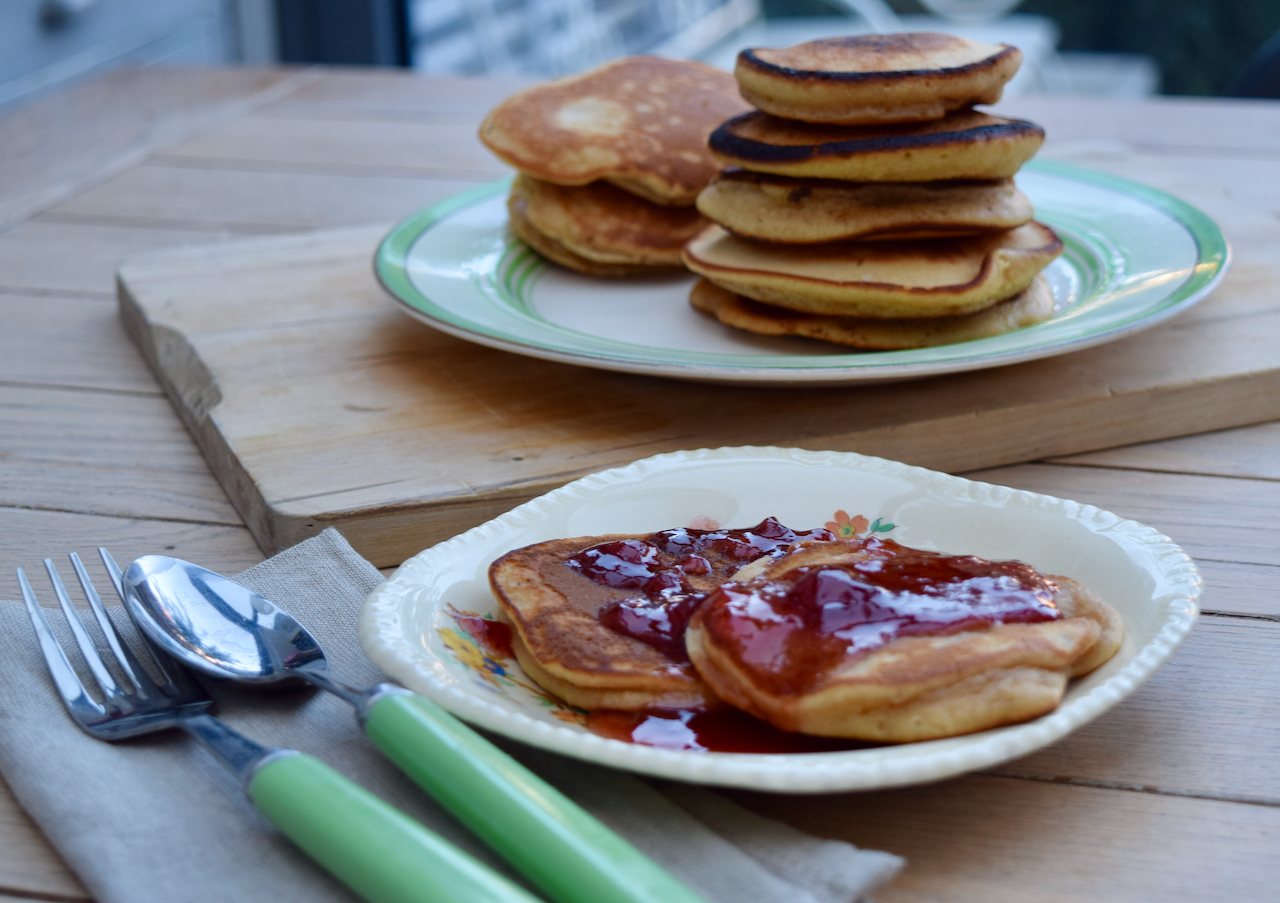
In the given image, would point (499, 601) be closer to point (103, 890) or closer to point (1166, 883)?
point (103, 890)

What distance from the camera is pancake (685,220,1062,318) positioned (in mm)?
1169

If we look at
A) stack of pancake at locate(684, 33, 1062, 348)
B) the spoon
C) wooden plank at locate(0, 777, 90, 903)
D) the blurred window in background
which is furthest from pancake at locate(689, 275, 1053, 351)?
the blurred window in background

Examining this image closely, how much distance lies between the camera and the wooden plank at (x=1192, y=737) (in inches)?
27.7

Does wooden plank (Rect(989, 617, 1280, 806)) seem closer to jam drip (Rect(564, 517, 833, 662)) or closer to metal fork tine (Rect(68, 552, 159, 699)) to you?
jam drip (Rect(564, 517, 833, 662))

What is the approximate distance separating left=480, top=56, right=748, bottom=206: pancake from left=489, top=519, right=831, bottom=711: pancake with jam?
750 mm

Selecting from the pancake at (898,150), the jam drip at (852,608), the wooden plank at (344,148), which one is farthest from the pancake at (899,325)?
the wooden plank at (344,148)

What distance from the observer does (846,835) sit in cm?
66

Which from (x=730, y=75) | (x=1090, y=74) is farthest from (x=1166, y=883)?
(x=1090, y=74)

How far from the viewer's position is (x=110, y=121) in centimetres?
248

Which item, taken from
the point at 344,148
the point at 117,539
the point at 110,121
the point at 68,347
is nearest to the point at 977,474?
the point at 117,539

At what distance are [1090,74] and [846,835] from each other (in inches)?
339

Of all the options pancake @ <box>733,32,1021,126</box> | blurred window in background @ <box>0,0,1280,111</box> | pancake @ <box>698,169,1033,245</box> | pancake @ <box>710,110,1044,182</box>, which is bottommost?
blurred window in background @ <box>0,0,1280,111</box>

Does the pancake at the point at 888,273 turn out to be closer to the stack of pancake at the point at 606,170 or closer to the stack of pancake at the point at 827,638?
the stack of pancake at the point at 606,170

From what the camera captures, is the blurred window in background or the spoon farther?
the blurred window in background
